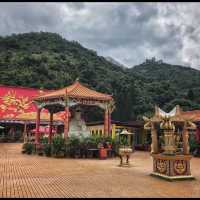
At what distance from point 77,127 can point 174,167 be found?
1125cm

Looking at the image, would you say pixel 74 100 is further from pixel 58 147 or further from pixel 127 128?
pixel 127 128

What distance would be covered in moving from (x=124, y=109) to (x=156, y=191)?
38.2 meters

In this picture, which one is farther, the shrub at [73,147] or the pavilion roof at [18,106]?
the pavilion roof at [18,106]

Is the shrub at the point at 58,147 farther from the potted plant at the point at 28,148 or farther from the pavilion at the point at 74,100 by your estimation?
the potted plant at the point at 28,148

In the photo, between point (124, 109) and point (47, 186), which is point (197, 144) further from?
point (124, 109)

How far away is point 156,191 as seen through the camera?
756 centimetres

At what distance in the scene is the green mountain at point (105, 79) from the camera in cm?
4644

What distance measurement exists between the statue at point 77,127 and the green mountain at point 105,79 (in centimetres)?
2189

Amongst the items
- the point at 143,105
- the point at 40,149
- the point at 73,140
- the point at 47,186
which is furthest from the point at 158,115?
the point at 143,105

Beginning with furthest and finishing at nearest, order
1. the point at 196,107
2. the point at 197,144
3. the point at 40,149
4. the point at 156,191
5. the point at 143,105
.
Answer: the point at 143,105 < the point at 196,107 < the point at 197,144 < the point at 40,149 < the point at 156,191

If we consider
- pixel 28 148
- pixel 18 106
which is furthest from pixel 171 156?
pixel 18 106

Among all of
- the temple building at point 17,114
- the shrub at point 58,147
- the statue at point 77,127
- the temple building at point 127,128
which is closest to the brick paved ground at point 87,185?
the shrub at point 58,147

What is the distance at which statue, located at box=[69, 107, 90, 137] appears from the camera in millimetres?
19786

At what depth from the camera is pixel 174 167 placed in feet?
32.1
